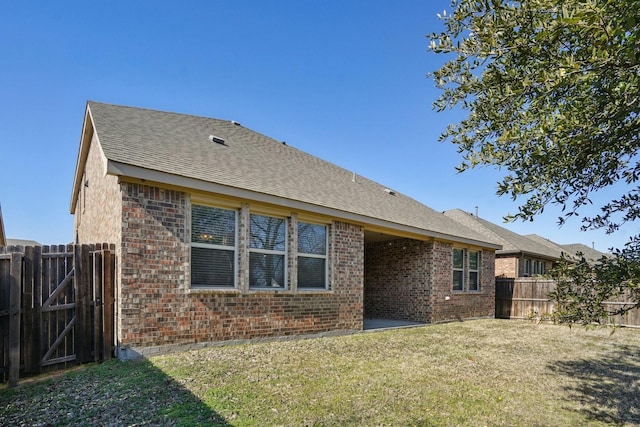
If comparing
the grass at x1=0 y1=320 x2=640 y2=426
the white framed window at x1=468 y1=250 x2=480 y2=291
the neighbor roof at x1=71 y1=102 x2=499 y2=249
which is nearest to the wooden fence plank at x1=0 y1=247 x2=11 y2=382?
the grass at x1=0 y1=320 x2=640 y2=426

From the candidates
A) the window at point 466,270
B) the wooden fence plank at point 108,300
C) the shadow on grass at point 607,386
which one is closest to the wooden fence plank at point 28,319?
the wooden fence plank at point 108,300

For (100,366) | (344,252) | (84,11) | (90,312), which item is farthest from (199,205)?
(84,11)

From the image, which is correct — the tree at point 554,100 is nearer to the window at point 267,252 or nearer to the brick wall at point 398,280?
the window at point 267,252

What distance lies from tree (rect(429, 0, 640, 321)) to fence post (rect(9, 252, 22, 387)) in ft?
20.6

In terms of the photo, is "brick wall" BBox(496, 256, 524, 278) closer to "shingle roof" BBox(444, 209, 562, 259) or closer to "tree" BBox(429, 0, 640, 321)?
"shingle roof" BBox(444, 209, 562, 259)

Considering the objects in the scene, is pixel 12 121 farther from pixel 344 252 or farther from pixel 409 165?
pixel 409 165

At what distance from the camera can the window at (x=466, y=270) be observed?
1435 cm

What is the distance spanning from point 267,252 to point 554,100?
6245mm

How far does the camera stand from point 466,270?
48.1ft

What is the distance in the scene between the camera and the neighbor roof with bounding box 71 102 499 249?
7105 millimetres

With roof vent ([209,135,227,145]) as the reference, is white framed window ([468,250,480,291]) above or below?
below

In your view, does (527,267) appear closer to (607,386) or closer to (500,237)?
(500,237)

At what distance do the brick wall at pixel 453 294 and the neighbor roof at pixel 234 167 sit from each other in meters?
0.77

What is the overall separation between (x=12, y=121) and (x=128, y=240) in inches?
387
